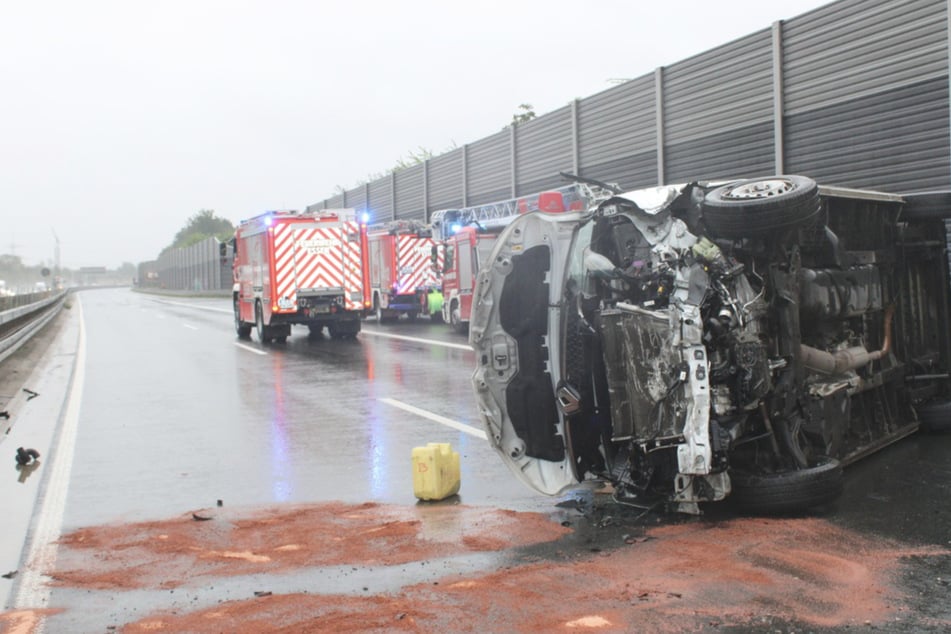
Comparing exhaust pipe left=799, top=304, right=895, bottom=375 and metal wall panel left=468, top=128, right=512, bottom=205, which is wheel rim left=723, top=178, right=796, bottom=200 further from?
metal wall panel left=468, top=128, right=512, bottom=205

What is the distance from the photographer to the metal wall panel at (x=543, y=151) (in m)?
29.3

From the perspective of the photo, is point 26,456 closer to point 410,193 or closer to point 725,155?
point 725,155

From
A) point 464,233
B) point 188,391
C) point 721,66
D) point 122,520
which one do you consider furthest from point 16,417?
point 721,66

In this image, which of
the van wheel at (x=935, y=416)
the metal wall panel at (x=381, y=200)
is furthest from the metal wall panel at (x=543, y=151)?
the van wheel at (x=935, y=416)

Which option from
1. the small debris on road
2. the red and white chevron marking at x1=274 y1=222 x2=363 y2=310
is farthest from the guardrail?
the small debris on road

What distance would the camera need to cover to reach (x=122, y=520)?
6.96 m

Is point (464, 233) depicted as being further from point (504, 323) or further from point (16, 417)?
point (504, 323)

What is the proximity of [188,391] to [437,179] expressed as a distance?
28.2 m

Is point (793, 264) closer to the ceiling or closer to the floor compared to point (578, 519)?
closer to the ceiling

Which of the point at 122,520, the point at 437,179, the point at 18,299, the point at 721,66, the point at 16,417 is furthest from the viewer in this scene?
the point at 437,179

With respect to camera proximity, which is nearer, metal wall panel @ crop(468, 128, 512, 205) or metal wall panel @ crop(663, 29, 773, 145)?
metal wall panel @ crop(663, 29, 773, 145)

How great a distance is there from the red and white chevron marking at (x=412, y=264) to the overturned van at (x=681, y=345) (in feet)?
77.3

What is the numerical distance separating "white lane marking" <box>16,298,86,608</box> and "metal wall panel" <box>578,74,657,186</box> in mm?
16331

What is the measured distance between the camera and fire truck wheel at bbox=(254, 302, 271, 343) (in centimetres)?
2333
